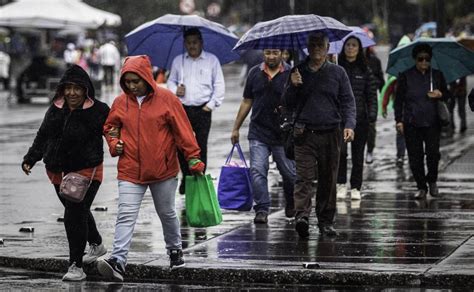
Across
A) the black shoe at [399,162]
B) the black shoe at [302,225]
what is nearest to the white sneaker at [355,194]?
the black shoe at [302,225]

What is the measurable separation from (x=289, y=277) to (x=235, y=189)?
3.05 m

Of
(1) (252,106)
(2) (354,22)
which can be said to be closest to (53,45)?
(2) (354,22)

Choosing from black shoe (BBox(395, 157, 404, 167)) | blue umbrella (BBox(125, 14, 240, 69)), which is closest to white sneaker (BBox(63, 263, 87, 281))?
blue umbrella (BBox(125, 14, 240, 69))

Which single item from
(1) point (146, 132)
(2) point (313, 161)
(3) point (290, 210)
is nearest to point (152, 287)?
(1) point (146, 132)

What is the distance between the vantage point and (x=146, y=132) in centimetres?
996

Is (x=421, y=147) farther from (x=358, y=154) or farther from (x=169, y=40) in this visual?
(x=169, y=40)

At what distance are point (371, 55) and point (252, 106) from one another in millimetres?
5340

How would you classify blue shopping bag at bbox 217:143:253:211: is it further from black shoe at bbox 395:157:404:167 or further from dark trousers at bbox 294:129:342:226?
black shoe at bbox 395:157:404:167

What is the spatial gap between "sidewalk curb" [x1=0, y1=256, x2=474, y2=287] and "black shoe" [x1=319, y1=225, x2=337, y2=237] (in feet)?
6.25

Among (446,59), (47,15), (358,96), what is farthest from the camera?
(47,15)

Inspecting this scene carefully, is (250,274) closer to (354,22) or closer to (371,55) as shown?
(371,55)

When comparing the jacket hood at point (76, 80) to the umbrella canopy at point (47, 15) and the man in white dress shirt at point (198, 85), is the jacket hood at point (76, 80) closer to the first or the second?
the man in white dress shirt at point (198, 85)

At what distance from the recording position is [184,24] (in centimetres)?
1469

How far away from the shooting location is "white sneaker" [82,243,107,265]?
35.0ft
